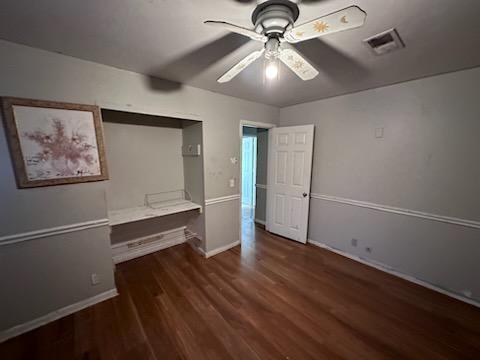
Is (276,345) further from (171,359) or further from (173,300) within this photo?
(173,300)

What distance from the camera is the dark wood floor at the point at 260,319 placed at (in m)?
1.46

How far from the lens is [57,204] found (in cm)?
165

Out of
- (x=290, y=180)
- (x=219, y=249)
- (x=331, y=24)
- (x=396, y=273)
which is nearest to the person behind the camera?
(x=331, y=24)

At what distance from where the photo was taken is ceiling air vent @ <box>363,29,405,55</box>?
128 centimetres

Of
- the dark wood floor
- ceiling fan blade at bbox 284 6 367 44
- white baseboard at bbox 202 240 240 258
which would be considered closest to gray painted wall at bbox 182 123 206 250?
white baseboard at bbox 202 240 240 258

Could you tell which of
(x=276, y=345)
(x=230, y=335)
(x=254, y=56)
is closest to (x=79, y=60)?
(x=254, y=56)

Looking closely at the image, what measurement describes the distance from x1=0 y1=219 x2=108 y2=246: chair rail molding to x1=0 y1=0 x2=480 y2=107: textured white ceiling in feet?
4.83

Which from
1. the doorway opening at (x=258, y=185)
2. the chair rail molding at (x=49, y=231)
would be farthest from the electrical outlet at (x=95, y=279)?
the doorway opening at (x=258, y=185)

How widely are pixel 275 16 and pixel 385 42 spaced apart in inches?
37.9

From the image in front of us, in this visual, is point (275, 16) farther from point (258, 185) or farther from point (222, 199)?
point (258, 185)

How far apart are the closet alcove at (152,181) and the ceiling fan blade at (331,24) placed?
1.69 meters

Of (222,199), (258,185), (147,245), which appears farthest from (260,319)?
(258,185)

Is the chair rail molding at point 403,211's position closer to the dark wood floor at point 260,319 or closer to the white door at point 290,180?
the white door at point 290,180

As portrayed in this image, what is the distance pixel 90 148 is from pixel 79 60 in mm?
763
